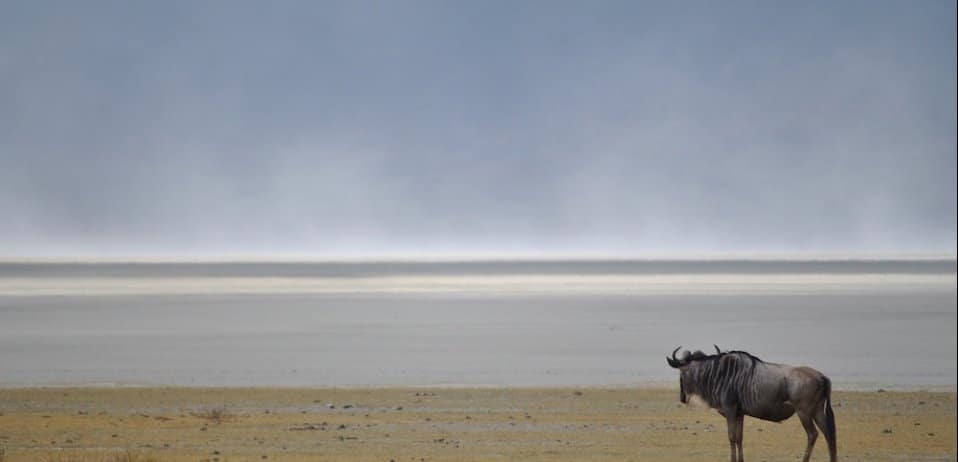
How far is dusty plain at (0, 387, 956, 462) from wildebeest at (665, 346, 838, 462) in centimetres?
155

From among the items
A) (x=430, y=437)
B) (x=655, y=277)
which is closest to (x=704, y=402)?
(x=430, y=437)

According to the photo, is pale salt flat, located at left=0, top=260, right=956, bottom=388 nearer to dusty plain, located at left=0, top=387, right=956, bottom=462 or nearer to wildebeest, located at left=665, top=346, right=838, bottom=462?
dusty plain, located at left=0, top=387, right=956, bottom=462

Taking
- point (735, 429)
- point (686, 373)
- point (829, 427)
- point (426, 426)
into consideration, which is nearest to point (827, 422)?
point (829, 427)

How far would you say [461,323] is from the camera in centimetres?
4044

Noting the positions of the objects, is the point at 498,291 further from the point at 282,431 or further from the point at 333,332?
the point at 282,431

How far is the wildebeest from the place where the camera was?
13812 millimetres

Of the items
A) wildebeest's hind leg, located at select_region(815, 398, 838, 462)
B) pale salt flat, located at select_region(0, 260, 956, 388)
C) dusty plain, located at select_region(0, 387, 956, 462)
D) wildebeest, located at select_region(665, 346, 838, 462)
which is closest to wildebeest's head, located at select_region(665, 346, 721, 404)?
wildebeest, located at select_region(665, 346, 838, 462)

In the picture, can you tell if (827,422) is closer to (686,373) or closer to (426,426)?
(686,373)

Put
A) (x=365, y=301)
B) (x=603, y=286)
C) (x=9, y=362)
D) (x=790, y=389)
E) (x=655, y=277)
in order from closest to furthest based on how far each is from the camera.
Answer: (x=790, y=389), (x=9, y=362), (x=365, y=301), (x=603, y=286), (x=655, y=277)

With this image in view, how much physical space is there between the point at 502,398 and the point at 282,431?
4.23 meters

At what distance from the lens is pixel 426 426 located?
1842 centimetres

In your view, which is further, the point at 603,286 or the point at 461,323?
the point at 603,286

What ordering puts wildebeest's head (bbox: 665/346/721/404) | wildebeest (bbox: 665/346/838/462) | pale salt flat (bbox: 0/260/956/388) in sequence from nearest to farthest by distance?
wildebeest (bbox: 665/346/838/462)
wildebeest's head (bbox: 665/346/721/404)
pale salt flat (bbox: 0/260/956/388)

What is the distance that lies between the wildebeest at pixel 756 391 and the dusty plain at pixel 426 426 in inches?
61.1
